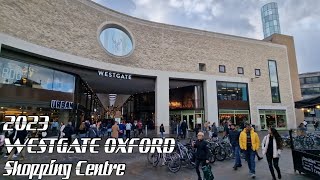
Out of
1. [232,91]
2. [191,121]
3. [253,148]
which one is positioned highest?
[232,91]

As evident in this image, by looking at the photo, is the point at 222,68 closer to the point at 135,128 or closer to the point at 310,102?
the point at 135,128

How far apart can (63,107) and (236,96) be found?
71.9ft

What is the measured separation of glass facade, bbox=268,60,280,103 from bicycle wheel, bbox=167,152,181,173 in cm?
2885

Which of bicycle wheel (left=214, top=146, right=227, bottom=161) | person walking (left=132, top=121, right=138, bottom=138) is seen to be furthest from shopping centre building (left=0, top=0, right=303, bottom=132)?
bicycle wheel (left=214, top=146, right=227, bottom=161)

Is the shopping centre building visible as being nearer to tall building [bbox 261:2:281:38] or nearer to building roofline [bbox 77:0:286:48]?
building roofline [bbox 77:0:286:48]

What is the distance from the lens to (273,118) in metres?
31.9

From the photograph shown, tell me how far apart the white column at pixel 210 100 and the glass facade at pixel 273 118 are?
324 inches

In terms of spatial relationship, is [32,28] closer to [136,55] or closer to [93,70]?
[93,70]

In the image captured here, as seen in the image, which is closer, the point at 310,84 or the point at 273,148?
the point at 273,148

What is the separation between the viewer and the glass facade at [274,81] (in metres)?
32.5

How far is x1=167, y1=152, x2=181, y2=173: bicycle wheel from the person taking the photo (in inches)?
325

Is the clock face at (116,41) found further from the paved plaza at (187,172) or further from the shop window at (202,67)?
the paved plaza at (187,172)

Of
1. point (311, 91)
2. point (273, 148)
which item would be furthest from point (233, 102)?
point (311, 91)

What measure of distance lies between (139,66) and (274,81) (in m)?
21.6
